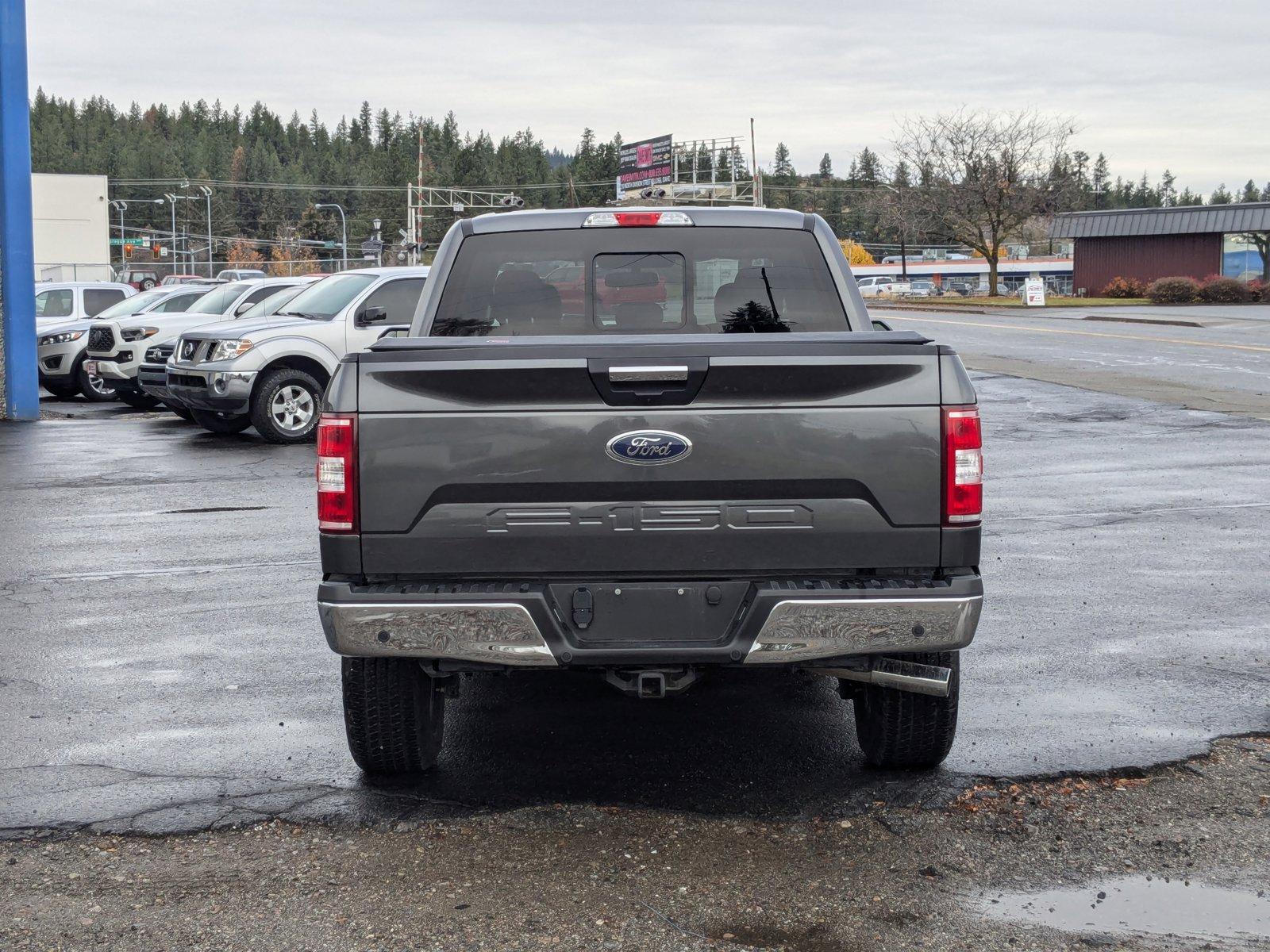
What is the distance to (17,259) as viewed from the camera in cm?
1941

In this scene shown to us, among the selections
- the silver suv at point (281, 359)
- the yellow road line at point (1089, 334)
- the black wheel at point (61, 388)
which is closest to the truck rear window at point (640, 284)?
the silver suv at point (281, 359)

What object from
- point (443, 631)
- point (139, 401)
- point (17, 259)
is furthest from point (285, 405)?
point (443, 631)

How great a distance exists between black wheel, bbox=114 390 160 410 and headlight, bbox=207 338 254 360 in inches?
219

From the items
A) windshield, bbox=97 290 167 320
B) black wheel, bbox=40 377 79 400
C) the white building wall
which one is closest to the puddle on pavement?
windshield, bbox=97 290 167 320

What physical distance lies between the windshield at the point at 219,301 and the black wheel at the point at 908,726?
17.4 metres

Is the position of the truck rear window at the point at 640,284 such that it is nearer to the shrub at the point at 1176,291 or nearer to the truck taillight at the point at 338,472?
the truck taillight at the point at 338,472

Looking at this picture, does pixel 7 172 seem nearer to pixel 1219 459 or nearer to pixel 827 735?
pixel 1219 459

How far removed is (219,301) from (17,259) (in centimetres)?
283

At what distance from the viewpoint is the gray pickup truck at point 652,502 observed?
4215 millimetres

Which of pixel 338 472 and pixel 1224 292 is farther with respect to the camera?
pixel 1224 292

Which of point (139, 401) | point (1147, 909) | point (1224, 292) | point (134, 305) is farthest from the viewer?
point (1224, 292)

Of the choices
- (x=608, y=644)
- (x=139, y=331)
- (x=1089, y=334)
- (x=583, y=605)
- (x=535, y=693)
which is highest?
(x=139, y=331)

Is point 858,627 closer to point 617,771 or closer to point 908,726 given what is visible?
point 908,726

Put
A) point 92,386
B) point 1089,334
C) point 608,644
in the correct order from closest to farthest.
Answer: point 608,644 < point 92,386 < point 1089,334
